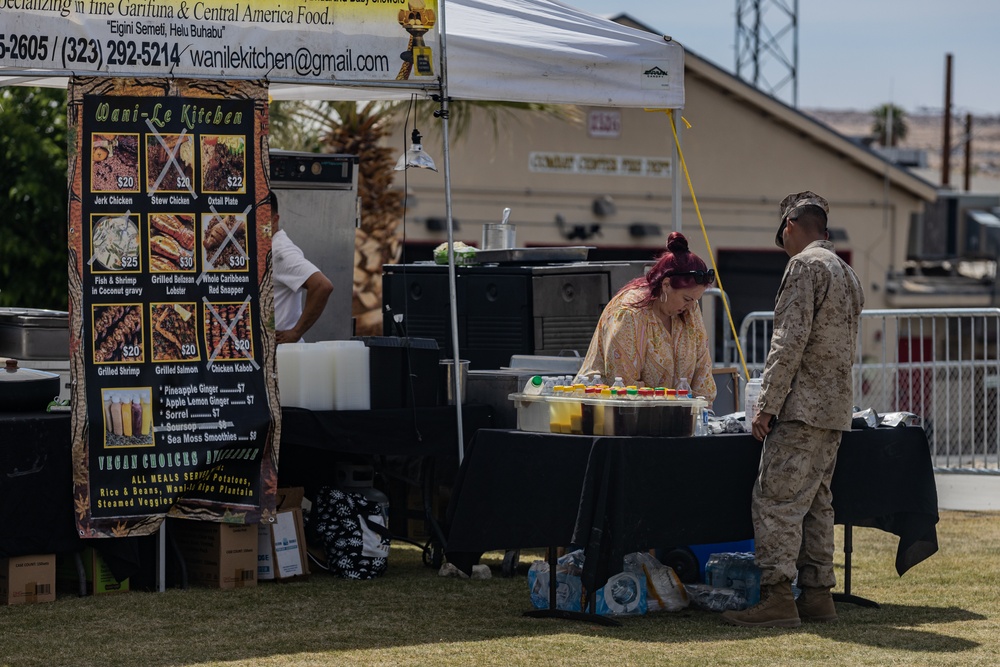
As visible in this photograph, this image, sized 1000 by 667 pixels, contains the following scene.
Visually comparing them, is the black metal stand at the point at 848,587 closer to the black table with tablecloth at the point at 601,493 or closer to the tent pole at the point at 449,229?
the black table with tablecloth at the point at 601,493

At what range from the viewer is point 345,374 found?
676 cm

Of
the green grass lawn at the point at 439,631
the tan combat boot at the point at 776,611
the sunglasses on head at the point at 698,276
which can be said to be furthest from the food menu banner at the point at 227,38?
the tan combat boot at the point at 776,611

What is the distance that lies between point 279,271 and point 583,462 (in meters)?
2.32

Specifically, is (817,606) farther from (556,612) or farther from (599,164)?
(599,164)

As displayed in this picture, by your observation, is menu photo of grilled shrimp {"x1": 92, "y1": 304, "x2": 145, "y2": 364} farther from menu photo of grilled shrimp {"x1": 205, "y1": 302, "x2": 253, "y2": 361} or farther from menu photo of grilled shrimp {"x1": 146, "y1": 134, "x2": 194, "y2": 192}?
menu photo of grilled shrimp {"x1": 146, "y1": 134, "x2": 194, "y2": 192}

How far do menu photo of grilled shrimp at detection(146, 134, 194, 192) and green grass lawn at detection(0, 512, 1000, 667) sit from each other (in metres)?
1.77

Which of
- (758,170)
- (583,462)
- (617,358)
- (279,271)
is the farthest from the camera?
(758,170)

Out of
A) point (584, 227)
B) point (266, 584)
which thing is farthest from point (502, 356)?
point (584, 227)

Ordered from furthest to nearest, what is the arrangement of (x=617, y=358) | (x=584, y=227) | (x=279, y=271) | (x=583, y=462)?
(x=584, y=227)
(x=279, y=271)
(x=617, y=358)
(x=583, y=462)

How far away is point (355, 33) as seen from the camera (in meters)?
6.40

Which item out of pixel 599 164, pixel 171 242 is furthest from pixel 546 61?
pixel 599 164

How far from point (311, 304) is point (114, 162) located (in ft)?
4.47

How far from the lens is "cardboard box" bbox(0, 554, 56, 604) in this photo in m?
6.12

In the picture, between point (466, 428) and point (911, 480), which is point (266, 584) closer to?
point (466, 428)
